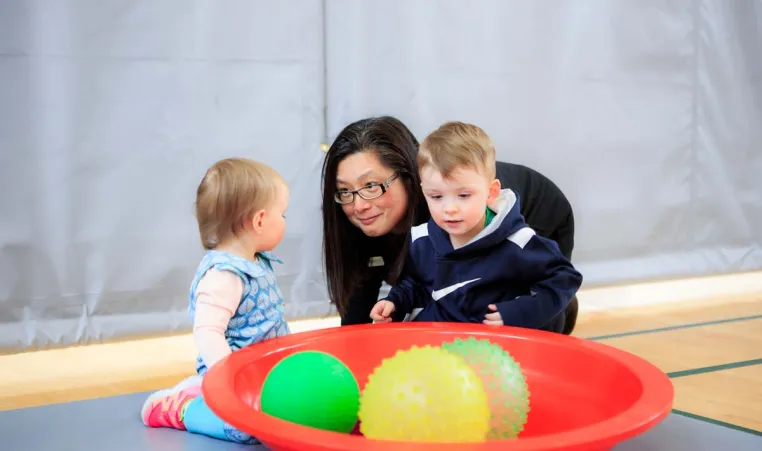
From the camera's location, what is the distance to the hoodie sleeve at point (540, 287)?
4.59ft

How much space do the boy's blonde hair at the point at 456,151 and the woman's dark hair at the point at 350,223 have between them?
6.9 inches

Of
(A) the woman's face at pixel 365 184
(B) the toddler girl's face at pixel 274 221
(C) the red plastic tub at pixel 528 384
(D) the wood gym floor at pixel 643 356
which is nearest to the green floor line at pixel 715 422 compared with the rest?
(D) the wood gym floor at pixel 643 356

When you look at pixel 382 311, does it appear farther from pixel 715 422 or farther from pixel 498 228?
pixel 715 422

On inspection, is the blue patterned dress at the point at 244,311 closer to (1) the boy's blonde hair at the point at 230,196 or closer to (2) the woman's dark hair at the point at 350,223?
(1) the boy's blonde hair at the point at 230,196

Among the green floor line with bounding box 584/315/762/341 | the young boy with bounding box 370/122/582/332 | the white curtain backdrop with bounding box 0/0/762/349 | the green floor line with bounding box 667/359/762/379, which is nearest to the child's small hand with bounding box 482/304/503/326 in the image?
the young boy with bounding box 370/122/582/332

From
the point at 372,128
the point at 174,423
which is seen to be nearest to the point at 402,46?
the point at 372,128

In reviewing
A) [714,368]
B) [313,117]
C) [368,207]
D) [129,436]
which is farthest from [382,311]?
[313,117]

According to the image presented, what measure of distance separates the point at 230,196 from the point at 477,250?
0.47 m

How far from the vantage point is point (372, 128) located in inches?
62.5

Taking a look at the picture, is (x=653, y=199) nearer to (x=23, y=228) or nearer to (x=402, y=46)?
(x=402, y=46)

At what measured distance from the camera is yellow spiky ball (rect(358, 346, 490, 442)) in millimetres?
908

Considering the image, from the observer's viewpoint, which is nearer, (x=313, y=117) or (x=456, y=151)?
(x=456, y=151)

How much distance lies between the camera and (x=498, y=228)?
1424mm

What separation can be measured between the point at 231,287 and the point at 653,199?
6.77ft
